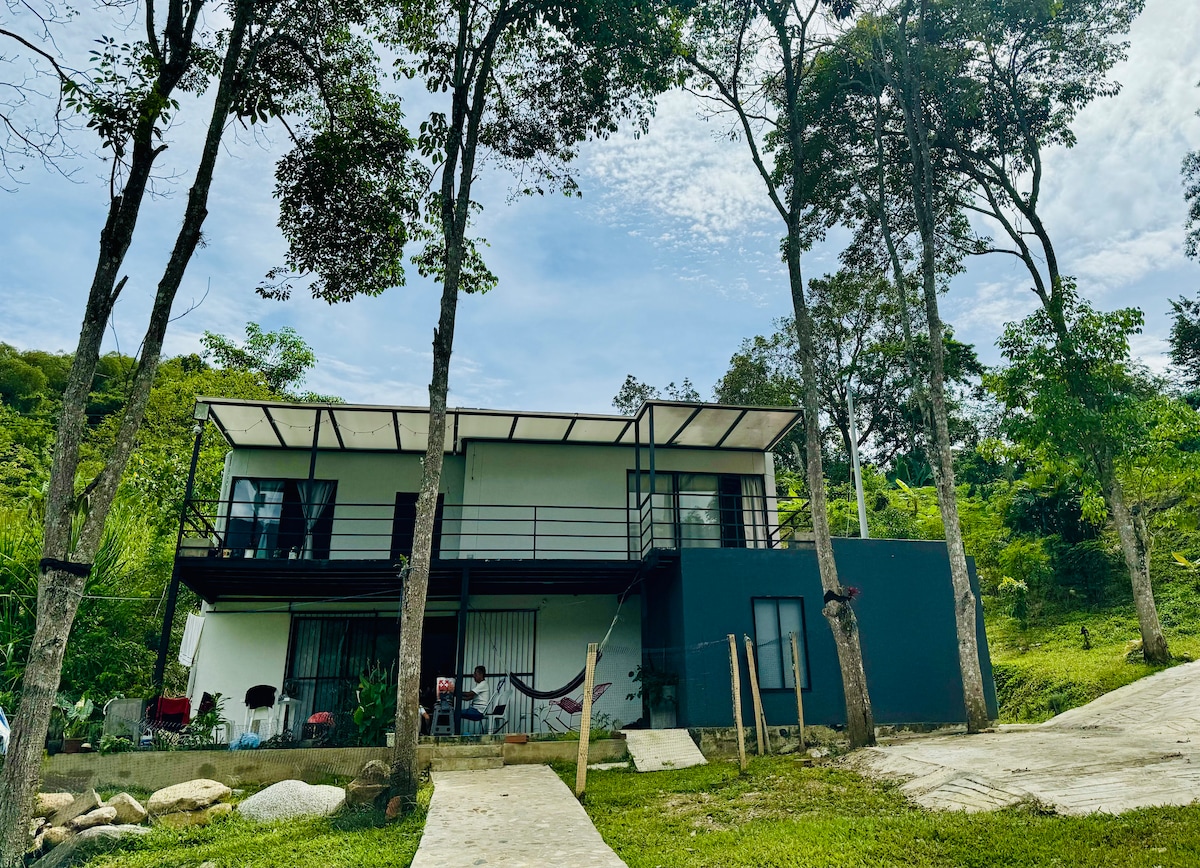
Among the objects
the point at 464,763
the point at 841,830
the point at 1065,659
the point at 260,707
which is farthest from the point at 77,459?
the point at 1065,659

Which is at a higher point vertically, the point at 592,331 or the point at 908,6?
the point at 908,6

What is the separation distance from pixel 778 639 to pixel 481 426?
603cm

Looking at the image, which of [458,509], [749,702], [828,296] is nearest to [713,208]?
[458,509]

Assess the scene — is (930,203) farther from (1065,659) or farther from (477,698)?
(477,698)

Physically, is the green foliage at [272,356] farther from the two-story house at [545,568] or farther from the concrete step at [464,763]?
the concrete step at [464,763]

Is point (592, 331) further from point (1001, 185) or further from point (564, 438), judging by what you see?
point (1001, 185)

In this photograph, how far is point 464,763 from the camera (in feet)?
32.4

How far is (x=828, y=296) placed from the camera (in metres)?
26.5

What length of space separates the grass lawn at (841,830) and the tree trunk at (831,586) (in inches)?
66.6

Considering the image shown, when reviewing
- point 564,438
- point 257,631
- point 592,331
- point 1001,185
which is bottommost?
point 257,631

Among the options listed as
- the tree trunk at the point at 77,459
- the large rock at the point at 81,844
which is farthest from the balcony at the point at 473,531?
the tree trunk at the point at 77,459

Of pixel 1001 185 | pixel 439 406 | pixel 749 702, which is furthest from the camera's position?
pixel 1001 185

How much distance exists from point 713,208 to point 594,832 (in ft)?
38.7

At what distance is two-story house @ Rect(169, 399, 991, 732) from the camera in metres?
11.8
